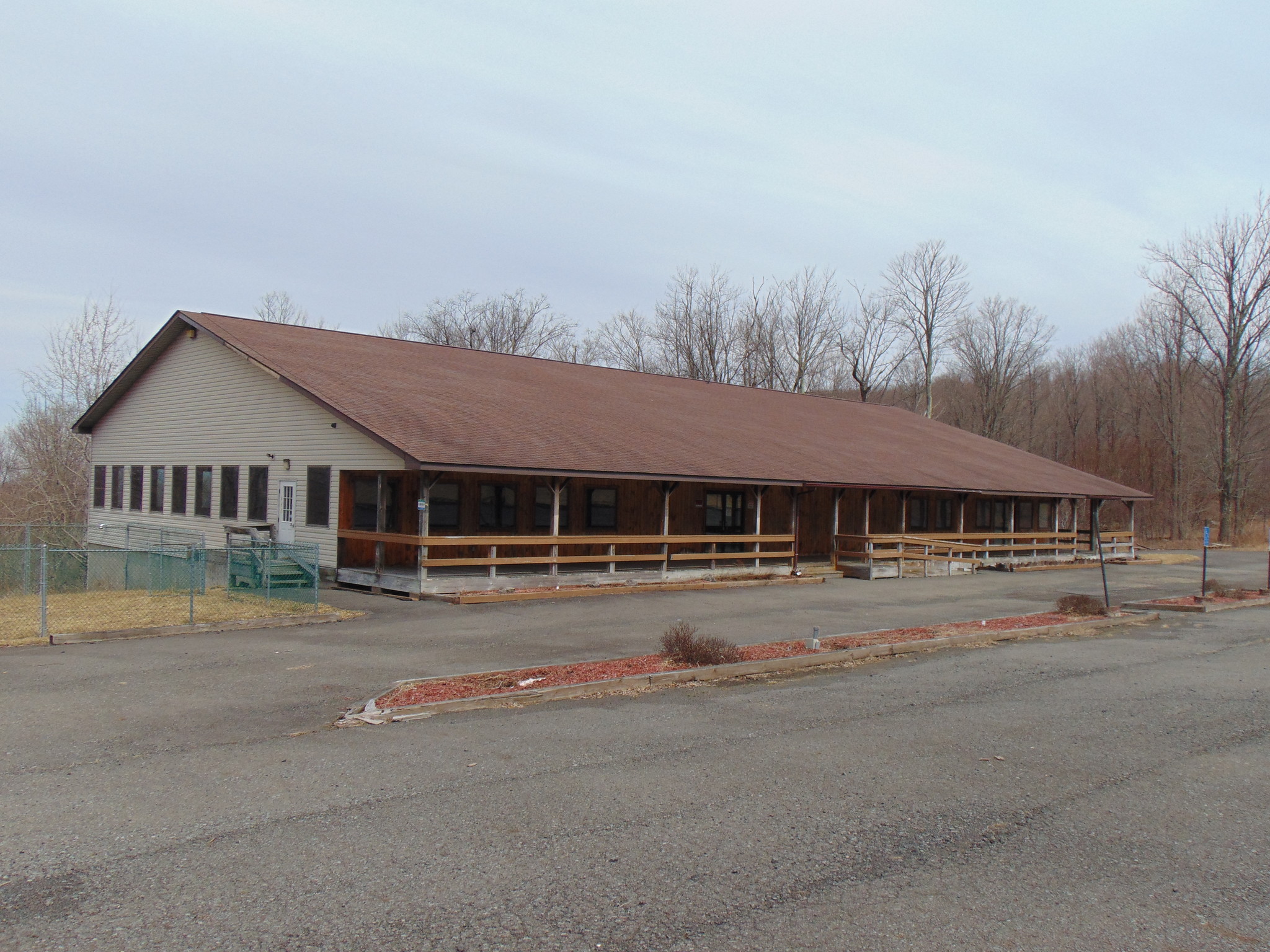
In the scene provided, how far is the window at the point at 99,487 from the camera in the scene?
3141 cm

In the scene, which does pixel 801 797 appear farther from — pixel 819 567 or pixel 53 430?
pixel 53 430

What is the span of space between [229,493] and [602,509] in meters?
9.67

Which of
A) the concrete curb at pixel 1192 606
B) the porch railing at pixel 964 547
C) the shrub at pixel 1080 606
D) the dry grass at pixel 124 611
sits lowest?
the dry grass at pixel 124 611

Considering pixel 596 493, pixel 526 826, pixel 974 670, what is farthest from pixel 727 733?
pixel 596 493

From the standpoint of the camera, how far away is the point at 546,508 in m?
22.1

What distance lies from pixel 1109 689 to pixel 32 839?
9.92 metres

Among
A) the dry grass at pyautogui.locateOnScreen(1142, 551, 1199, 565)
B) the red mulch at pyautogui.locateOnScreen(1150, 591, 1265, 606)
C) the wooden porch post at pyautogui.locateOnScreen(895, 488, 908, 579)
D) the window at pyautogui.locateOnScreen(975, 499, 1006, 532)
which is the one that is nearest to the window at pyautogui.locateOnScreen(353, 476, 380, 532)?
the wooden porch post at pyautogui.locateOnScreen(895, 488, 908, 579)

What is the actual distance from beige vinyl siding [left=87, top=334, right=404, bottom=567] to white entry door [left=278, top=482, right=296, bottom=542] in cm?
14

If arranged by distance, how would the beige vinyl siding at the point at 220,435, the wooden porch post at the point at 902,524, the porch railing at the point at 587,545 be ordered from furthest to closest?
1. the wooden porch post at the point at 902,524
2. the beige vinyl siding at the point at 220,435
3. the porch railing at the point at 587,545

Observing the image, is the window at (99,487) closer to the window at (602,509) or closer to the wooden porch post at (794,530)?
the window at (602,509)

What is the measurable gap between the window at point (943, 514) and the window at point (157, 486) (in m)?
24.1

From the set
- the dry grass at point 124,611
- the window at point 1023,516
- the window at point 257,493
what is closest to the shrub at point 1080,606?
the dry grass at point 124,611

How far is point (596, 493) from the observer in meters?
22.8

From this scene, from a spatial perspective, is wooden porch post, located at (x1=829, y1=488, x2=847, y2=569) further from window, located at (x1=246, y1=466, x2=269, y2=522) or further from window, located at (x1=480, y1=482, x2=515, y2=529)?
window, located at (x1=246, y1=466, x2=269, y2=522)
